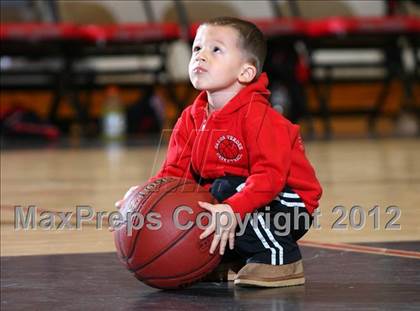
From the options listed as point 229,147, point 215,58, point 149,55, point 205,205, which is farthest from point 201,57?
point 149,55

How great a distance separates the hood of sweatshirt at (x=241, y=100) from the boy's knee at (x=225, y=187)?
0.43ft

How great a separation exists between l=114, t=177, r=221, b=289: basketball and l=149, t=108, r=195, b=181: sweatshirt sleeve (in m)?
0.22

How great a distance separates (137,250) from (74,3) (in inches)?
231

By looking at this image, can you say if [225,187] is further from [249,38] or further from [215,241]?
[249,38]

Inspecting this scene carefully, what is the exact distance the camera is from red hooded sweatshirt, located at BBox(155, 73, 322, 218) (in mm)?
2217

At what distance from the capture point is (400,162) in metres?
5.52

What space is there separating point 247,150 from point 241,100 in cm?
11

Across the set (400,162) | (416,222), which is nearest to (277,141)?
(416,222)

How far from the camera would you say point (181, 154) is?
7.84 feet

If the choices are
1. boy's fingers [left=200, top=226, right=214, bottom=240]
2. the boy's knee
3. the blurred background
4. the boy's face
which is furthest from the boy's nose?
the blurred background

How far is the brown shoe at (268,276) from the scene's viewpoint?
2236 millimetres

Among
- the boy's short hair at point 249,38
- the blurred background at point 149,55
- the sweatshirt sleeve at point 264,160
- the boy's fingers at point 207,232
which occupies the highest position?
the boy's short hair at point 249,38

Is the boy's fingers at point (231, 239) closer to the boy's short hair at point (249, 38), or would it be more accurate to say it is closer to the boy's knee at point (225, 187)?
the boy's knee at point (225, 187)

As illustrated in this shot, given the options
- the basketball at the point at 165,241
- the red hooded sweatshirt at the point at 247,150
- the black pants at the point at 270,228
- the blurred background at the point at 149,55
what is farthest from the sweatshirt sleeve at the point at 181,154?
the blurred background at the point at 149,55
